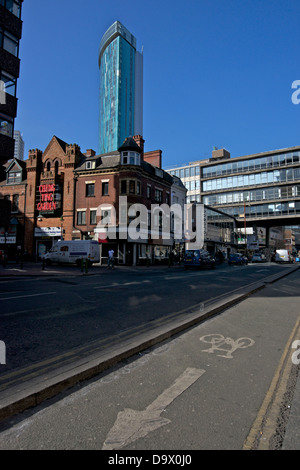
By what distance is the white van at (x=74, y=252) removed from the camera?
89.8 feet

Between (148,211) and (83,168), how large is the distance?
31.1 feet

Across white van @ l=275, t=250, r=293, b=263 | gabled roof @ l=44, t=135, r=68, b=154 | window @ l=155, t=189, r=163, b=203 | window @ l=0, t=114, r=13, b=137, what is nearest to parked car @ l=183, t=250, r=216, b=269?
window @ l=155, t=189, r=163, b=203

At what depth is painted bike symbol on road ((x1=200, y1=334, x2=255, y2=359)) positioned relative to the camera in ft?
15.3

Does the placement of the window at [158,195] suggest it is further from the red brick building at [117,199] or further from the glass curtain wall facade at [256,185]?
the glass curtain wall facade at [256,185]

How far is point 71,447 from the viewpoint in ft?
7.45

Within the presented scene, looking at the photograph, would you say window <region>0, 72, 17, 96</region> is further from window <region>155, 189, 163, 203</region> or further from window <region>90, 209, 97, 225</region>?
window <region>155, 189, 163, 203</region>

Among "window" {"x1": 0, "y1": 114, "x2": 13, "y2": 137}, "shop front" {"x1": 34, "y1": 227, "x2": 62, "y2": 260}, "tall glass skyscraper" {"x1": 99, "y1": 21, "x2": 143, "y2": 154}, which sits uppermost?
"tall glass skyscraper" {"x1": 99, "y1": 21, "x2": 143, "y2": 154}

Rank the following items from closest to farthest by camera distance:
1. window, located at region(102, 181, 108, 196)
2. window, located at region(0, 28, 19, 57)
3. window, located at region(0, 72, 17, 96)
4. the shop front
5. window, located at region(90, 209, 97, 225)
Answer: window, located at region(0, 72, 17, 96) < window, located at region(0, 28, 19, 57) < window, located at region(90, 209, 97, 225) < window, located at region(102, 181, 108, 196) < the shop front

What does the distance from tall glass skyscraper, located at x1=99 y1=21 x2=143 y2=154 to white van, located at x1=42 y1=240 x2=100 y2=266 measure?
92.8 meters

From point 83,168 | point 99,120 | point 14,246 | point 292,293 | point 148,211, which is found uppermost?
point 99,120

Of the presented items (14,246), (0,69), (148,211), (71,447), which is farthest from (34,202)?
(71,447)

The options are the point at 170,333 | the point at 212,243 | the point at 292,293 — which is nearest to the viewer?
the point at 170,333
